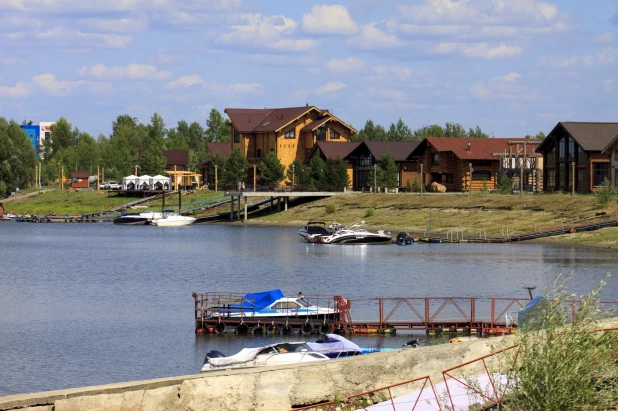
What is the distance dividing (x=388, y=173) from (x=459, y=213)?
26173mm

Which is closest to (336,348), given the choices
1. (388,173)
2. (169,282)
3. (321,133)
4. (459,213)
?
(169,282)

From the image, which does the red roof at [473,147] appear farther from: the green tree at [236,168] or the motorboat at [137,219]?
the motorboat at [137,219]

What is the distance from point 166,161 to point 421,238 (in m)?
92.8

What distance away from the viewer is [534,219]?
96562mm

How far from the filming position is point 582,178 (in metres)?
109

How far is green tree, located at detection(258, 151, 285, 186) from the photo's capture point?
144 metres

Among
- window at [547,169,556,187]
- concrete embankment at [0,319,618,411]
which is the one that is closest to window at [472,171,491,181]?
window at [547,169,556,187]

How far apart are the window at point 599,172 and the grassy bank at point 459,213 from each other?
470 centimetres

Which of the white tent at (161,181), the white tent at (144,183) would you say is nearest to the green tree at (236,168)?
the white tent at (161,181)

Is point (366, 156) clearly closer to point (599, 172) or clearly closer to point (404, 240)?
point (599, 172)

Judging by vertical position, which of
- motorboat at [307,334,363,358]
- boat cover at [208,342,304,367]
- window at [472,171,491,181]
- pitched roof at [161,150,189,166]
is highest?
pitched roof at [161,150,189,166]

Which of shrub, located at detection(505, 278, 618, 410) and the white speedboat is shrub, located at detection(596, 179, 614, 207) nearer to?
the white speedboat

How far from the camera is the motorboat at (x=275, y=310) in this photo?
4409cm

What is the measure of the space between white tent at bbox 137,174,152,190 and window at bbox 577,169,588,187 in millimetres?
71643
